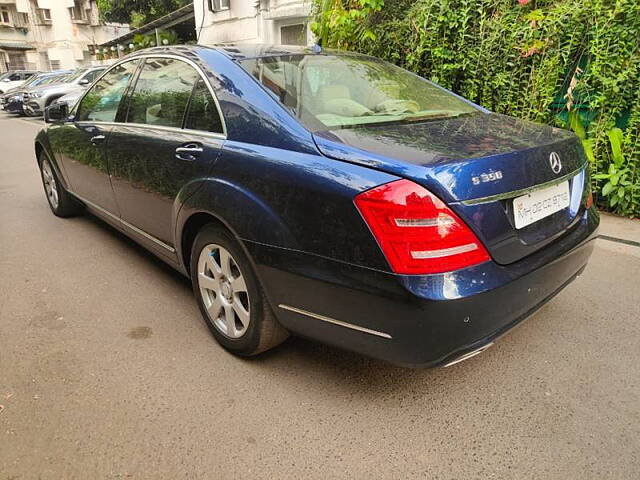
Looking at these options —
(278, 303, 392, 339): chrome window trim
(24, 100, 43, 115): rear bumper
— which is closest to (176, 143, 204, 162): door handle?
(278, 303, 392, 339): chrome window trim

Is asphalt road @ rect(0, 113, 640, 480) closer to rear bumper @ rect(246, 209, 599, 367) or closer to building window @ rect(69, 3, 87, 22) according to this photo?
rear bumper @ rect(246, 209, 599, 367)

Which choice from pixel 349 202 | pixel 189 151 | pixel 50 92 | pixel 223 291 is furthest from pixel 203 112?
pixel 50 92

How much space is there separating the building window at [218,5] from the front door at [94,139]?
12053mm

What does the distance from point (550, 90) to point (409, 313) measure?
4.13 m

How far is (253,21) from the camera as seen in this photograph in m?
13.8

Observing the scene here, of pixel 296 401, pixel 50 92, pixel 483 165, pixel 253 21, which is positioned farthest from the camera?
pixel 50 92

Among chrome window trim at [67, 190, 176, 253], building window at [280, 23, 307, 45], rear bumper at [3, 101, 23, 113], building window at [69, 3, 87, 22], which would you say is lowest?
rear bumper at [3, 101, 23, 113]

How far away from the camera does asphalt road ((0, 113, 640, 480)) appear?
188 cm

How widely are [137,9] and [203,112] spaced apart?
29.5 m

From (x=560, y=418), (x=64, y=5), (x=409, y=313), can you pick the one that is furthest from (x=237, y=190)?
(x=64, y=5)

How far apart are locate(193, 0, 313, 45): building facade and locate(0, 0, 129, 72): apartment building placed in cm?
2472

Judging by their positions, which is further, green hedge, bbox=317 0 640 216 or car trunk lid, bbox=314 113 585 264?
green hedge, bbox=317 0 640 216

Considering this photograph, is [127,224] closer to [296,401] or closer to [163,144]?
[163,144]

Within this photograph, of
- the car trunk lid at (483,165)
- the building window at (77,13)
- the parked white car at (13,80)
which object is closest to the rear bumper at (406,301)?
the car trunk lid at (483,165)
